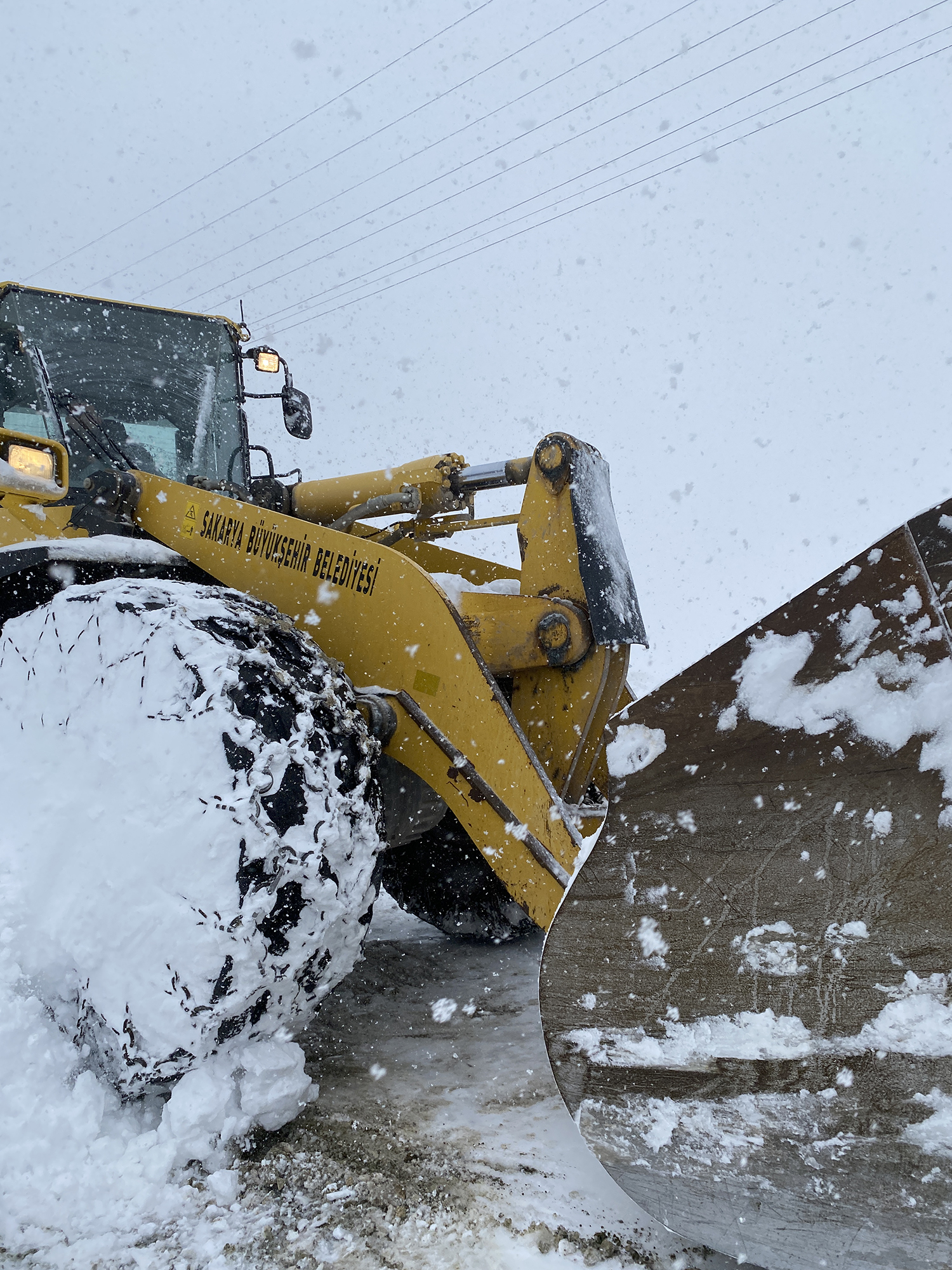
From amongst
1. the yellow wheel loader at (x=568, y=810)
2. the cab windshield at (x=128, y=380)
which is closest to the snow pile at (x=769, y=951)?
the yellow wheel loader at (x=568, y=810)

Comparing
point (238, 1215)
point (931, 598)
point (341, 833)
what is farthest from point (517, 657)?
point (238, 1215)

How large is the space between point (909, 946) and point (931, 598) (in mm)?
542

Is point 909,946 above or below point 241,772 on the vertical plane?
below

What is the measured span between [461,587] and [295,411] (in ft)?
6.76

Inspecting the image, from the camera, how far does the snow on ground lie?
4.95ft

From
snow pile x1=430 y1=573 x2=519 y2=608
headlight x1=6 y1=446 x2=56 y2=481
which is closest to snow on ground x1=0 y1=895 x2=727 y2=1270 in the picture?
snow pile x1=430 y1=573 x2=519 y2=608

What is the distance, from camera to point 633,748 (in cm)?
156

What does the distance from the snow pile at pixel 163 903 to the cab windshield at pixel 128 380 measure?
1.99 m

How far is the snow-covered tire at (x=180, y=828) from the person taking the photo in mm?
1720

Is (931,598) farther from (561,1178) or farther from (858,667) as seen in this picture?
(561,1178)

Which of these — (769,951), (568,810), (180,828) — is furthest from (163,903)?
(769,951)

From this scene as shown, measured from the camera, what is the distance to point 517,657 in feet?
8.07

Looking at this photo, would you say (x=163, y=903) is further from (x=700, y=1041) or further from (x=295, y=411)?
(x=295, y=411)

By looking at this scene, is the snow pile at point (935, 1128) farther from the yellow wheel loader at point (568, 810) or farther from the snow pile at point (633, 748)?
the snow pile at point (633, 748)
